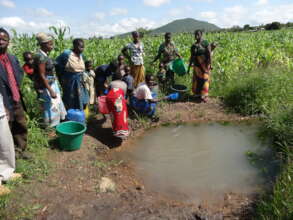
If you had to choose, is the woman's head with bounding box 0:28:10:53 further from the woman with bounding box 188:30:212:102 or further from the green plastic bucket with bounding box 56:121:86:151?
the woman with bounding box 188:30:212:102

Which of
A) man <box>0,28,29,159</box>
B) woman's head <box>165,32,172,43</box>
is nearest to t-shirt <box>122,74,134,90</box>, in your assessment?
woman's head <box>165,32,172,43</box>

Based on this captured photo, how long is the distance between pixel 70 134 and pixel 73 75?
1.10 metres

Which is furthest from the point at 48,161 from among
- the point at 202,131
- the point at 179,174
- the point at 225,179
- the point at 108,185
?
the point at 202,131

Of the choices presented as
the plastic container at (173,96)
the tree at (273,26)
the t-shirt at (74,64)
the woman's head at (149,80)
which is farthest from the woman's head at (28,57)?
the tree at (273,26)

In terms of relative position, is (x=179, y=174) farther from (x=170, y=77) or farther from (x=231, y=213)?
(x=170, y=77)

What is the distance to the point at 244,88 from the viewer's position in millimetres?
6039

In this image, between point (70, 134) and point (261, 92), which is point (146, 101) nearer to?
point (70, 134)

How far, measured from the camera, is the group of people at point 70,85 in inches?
121

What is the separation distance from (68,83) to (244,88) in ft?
12.6

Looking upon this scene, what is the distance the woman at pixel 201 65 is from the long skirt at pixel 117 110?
2.62m

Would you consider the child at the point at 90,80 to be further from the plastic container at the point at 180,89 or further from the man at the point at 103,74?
the plastic container at the point at 180,89

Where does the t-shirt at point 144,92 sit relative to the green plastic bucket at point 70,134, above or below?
above

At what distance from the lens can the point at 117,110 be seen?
4387 mm


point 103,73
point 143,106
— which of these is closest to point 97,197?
point 143,106
